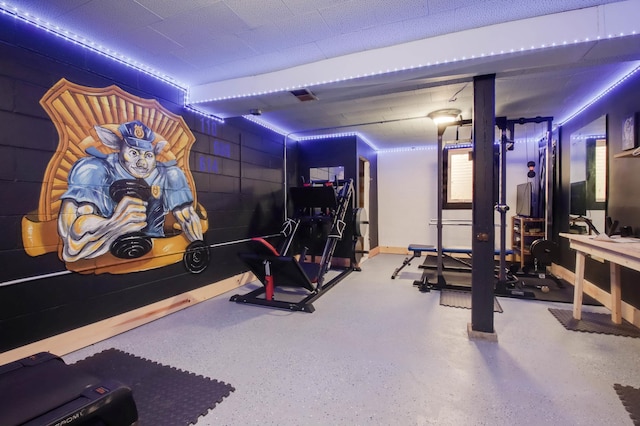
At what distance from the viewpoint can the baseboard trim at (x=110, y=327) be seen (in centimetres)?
246

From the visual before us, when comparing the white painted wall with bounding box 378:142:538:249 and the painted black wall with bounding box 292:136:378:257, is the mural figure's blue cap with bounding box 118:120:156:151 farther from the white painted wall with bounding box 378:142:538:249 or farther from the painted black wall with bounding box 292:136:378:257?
the white painted wall with bounding box 378:142:538:249

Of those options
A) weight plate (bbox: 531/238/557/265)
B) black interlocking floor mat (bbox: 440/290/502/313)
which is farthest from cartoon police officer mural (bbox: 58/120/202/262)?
weight plate (bbox: 531/238/557/265)

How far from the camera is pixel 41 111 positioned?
2551mm

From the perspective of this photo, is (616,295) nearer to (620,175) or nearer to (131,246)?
(620,175)

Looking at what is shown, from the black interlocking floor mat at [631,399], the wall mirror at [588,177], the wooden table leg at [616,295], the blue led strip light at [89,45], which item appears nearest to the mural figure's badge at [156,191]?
the blue led strip light at [89,45]

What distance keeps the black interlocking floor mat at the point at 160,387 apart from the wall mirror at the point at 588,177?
5.07 metres

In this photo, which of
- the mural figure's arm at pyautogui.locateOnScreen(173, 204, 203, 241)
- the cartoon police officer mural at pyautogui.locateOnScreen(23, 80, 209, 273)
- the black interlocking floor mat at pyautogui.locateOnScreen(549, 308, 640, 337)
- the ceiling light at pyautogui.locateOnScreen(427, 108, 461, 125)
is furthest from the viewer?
the ceiling light at pyautogui.locateOnScreen(427, 108, 461, 125)

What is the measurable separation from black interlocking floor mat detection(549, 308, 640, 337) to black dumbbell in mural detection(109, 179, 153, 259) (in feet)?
16.1

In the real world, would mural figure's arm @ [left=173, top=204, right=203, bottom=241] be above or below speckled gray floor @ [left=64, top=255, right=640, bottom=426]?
above

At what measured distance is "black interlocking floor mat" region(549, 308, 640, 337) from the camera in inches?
120

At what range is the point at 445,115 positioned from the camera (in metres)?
4.73

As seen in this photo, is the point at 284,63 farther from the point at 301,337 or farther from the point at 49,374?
the point at 49,374

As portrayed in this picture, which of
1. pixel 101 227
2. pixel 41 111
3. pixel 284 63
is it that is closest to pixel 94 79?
pixel 41 111

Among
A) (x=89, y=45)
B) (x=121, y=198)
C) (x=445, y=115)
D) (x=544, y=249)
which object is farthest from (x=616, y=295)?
(x=89, y=45)
